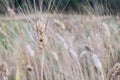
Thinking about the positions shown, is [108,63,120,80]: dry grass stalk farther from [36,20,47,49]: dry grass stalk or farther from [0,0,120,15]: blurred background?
[0,0,120,15]: blurred background

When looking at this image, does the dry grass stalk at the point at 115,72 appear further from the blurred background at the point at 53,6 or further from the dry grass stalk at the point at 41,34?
the blurred background at the point at 53,6

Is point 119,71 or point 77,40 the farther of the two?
point 77,40

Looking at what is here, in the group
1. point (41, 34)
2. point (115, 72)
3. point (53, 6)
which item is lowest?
point (53, 6)

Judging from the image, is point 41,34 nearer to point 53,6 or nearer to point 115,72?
point 115,72

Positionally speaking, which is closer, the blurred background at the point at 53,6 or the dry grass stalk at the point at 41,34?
the dry grass stalk at the point at 41,34

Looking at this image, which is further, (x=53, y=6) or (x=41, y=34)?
(x=53, y=6)

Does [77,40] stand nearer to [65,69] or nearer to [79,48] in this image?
[79,48]

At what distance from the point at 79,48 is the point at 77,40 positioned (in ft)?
0.83

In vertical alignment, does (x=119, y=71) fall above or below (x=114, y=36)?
above

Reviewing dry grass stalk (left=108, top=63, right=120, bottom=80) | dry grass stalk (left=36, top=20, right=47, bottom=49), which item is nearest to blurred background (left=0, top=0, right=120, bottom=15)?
dry grass stalk (left=36, top=20, right=47, bottom=49)

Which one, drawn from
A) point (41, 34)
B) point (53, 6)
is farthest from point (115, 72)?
point (53, 6)

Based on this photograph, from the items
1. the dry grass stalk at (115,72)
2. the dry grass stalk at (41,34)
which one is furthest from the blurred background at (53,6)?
the dry grass stalk at (115,72)

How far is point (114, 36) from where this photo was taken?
238cm

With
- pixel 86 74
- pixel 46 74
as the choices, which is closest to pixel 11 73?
pixel 46 74
